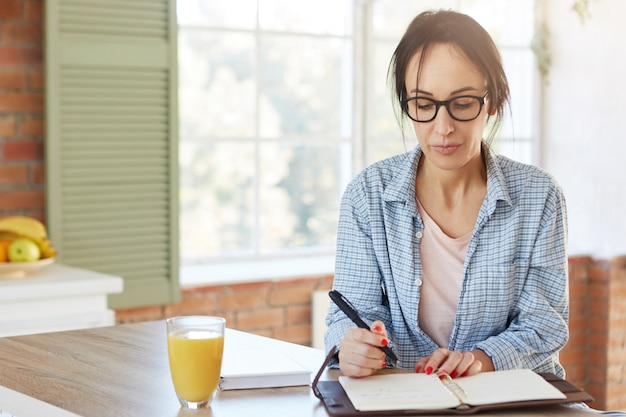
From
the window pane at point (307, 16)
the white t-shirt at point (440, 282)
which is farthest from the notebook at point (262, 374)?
the window pane at point (307, 16)

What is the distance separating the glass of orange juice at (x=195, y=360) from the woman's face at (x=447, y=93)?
687 mm

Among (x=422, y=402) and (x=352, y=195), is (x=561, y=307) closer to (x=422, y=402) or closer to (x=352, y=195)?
(x=352, y=195)

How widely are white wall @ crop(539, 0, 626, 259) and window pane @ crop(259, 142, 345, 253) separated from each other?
1282 mm

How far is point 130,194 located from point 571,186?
2.45 m

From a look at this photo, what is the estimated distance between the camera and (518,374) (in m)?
1.61

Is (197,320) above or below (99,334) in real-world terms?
above

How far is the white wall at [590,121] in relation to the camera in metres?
4.67

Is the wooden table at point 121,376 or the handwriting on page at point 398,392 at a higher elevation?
the handwriting on page at point 398,392

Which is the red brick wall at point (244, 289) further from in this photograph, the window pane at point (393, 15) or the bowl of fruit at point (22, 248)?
the window pane at point (393, 15)

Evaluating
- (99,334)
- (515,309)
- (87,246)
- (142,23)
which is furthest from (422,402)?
(142,23)

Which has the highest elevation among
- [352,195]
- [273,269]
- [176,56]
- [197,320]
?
[176,56]

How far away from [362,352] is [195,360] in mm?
330

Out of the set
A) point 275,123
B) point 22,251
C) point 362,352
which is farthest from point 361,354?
point 275,123

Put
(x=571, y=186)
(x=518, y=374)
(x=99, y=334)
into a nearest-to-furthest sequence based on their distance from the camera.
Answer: (x=518, y=374) → (x=99, y=334) → (x=571, y=186)
